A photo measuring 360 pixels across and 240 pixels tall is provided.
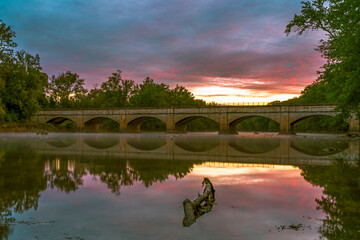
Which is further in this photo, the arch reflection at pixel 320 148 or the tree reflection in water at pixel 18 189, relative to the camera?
the arch reflection at pixel 320 148

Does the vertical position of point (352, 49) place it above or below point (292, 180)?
above

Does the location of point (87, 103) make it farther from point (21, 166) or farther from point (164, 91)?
point (21, 166)

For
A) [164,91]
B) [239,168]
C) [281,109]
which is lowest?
[239,168]

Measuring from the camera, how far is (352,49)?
16.9 meters

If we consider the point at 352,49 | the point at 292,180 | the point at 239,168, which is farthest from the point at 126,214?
the point at 352,49

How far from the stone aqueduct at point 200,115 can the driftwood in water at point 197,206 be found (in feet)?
139

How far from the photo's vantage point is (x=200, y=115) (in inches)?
2272

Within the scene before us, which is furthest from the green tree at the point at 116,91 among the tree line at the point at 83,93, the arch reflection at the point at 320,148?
the arch reflection at the point at 320,148

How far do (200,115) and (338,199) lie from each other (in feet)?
167

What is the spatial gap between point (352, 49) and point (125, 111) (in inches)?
2032

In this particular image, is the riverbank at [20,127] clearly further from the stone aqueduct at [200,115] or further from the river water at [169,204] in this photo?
the river water at [169,204]

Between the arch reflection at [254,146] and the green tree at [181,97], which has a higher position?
the green tree at [181,97]

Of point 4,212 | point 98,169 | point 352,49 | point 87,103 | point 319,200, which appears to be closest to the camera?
point 4,212

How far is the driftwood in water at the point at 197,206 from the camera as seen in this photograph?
16.8 ft
